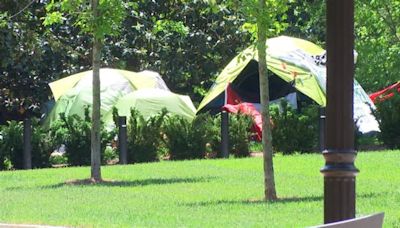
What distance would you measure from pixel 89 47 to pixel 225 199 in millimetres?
19176

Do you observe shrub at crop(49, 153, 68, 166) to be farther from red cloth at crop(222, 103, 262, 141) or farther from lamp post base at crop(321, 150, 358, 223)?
lamp post base at crop(321, 150, 358, 223)

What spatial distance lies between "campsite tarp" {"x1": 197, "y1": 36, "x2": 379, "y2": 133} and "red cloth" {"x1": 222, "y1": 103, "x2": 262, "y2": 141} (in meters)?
1.08

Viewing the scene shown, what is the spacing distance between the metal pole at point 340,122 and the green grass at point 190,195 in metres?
4.27

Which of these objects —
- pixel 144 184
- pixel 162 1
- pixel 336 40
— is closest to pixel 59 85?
pixel 162 1

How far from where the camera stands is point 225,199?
41.3 ft

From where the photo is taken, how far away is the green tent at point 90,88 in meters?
26.5

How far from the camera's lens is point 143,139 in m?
21.5

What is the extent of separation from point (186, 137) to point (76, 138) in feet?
8.31

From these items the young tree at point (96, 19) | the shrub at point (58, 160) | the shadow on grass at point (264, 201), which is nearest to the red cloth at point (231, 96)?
the shrub at point (58, 160)

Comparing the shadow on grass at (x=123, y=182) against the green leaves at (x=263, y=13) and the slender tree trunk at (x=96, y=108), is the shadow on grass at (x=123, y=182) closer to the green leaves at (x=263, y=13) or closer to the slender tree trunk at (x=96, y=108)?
the slender tree trunk at (x=96, y=108)

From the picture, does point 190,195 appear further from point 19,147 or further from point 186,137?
point 19,147

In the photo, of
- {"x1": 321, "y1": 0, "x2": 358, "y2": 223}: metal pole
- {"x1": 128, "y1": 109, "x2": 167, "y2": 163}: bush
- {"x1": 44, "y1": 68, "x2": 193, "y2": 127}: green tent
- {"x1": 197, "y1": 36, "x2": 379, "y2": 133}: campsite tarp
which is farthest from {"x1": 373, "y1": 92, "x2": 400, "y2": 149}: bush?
{"x1": 321, "y1": 0, "x2": 358, "y2": 223}: metal pole

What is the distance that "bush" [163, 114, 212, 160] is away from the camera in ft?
70.7

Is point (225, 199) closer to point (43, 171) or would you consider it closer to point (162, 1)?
point (43, 171)
